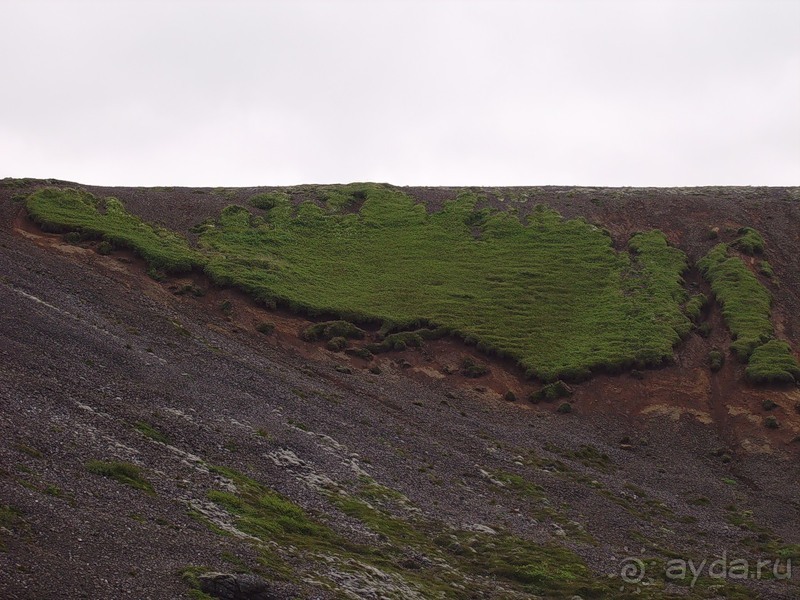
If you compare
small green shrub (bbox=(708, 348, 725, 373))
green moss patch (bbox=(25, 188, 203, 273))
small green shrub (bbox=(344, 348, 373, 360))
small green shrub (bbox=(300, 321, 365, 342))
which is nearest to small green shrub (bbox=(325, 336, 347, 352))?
small green shrub (bbox=(344, 348, 373, 360))

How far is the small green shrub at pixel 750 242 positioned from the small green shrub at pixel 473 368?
38028 mm

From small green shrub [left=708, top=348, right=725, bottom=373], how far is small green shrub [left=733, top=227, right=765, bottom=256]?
22.0 metres

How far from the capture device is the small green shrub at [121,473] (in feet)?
94.5

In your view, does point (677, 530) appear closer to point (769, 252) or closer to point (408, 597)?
point (408, 597)

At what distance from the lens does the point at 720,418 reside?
63.3 meters

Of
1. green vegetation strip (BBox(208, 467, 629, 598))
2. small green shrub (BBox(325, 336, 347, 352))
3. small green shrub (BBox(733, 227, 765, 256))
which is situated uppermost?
small green shrub (BBox(733, 227, 765, 256))

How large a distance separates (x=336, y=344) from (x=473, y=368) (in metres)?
11.5

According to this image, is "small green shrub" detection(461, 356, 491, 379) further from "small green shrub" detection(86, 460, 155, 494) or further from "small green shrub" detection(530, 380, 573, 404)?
"small green shrub" detection(86, 460, 155, 494)

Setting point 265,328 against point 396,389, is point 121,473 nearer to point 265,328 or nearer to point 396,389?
point 396,389

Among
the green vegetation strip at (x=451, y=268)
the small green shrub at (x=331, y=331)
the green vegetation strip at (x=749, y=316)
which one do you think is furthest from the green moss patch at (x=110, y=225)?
the green vegetation strip at (x=749, y=316)

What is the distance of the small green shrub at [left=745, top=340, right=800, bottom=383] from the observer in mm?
66188

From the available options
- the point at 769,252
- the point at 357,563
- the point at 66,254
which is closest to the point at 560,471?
the point at 357,563

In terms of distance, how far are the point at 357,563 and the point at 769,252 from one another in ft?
251

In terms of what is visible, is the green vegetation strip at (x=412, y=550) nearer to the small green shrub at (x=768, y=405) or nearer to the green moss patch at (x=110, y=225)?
the small green shrub at (x=768, y=405)
